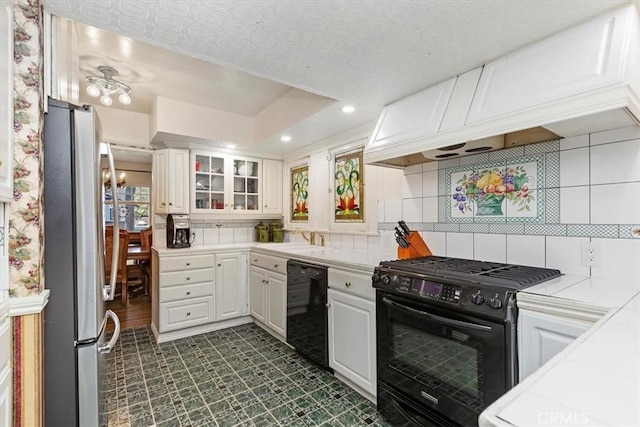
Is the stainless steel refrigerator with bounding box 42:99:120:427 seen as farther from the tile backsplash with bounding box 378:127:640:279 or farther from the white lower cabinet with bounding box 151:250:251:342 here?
the tile backsplash with bounding box 378:127:640:279

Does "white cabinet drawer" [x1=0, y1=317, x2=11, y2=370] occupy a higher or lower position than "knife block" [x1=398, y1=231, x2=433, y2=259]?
lower

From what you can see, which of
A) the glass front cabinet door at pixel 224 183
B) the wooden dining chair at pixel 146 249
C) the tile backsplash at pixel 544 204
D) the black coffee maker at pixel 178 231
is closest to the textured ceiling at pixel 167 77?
the glass front cabinet door at pixel 224 183

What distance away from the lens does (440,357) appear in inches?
59.1

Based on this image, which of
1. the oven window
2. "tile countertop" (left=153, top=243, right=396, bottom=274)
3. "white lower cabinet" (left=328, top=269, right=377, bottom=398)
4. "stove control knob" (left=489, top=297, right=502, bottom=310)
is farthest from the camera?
"tile countertop" (left=153, top=243, right=396, bottom=274)

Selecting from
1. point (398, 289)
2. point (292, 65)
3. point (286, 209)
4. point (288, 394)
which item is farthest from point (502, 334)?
point (286, 209)

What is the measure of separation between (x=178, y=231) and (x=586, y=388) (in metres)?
3.47

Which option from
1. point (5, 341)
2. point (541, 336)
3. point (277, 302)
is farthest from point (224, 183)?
point (541, 336)

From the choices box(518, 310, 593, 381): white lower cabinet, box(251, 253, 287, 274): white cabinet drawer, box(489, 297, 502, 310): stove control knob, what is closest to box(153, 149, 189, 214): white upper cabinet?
box(251, 253, 287, 274): white cabinet drawer

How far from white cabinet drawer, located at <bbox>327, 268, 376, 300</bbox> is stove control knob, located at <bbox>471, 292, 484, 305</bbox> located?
687 mm

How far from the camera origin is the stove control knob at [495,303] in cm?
126

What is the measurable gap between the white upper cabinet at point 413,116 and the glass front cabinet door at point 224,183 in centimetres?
214

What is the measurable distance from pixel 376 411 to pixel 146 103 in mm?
3381

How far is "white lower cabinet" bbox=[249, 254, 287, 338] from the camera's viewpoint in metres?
2.87

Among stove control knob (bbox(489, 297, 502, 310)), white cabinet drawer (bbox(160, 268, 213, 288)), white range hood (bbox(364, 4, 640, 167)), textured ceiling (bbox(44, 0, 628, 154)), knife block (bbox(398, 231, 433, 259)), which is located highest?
textured ceiling (bbox(44, 0, 628, 154))
